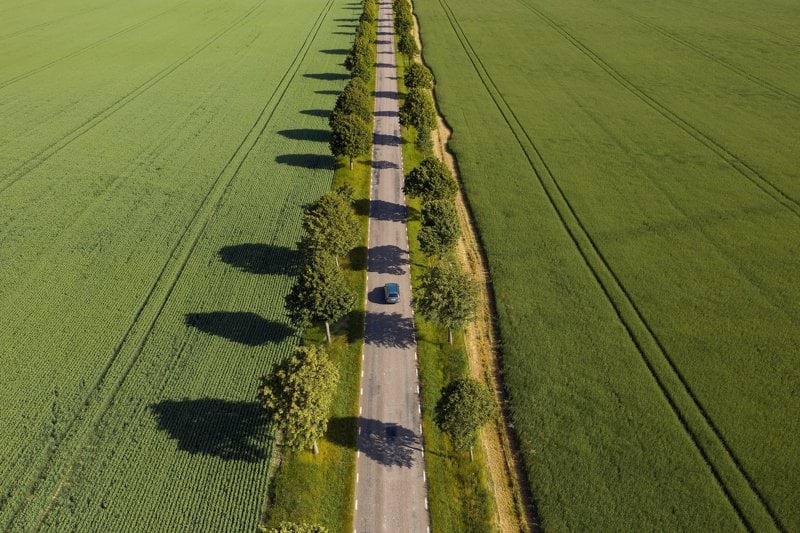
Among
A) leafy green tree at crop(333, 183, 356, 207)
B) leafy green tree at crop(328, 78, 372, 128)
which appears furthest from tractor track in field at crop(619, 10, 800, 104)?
leafy green tree at crop(333, 183, 356, 207)

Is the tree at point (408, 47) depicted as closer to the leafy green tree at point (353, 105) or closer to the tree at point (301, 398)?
the leafy green tree at point (353, 105)

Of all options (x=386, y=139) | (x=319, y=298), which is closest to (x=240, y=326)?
(x=319, y=298)

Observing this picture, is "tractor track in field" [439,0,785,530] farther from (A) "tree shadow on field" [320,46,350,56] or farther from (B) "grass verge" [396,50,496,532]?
(A) "tree shadow on field" [320,46,350,56]

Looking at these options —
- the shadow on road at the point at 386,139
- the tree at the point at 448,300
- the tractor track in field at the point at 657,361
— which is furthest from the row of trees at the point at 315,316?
the tractor track in field at the point at 657,361

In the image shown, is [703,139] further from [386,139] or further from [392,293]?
[392,293]

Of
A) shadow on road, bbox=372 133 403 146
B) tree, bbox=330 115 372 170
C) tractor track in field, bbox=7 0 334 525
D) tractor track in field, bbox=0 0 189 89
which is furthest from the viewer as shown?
tractor track in field, bbox=0 0 189 89

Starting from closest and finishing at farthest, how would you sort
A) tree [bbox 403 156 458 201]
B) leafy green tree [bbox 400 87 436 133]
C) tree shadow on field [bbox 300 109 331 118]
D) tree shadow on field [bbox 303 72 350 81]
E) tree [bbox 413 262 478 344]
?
tree [bbox 413 262 478 344] < tree [bbox 403 156 458 201] < leafy green tree [bbox 400 87 436 133] < tree shadow on field [bbox 300 109 331 118] < tree shadow on field [bbox 303 72 350 81]

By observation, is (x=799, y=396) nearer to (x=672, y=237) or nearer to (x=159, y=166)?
(x=672, y=237)
